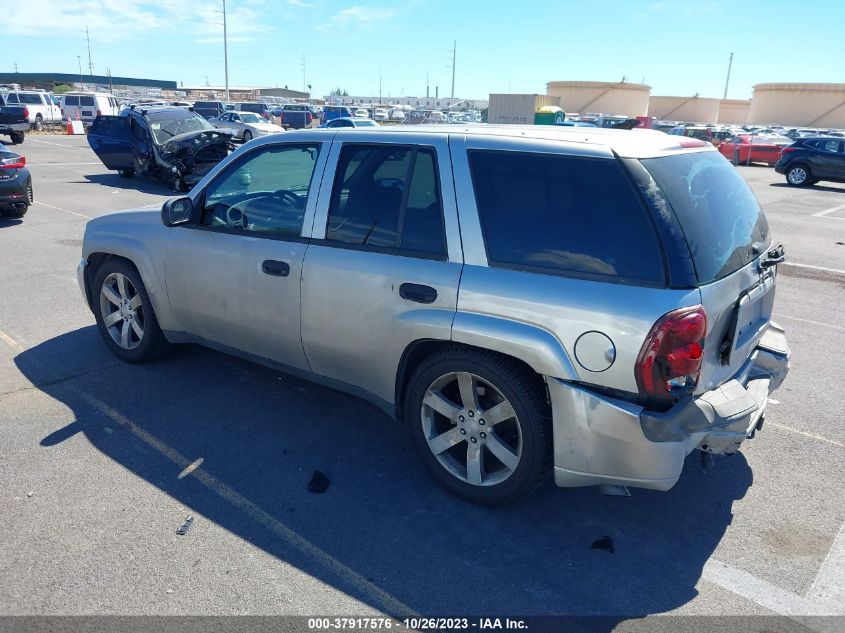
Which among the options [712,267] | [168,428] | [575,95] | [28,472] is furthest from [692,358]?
[575,95]

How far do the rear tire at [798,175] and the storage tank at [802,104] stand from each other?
204 ft

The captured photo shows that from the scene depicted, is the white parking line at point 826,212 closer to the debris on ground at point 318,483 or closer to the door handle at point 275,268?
the door handle at point 275,268

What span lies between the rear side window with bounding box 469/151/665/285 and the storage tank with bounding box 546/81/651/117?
82.6 metres

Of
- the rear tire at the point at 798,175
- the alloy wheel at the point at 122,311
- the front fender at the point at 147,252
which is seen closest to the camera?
the front fender at the point at 147,252

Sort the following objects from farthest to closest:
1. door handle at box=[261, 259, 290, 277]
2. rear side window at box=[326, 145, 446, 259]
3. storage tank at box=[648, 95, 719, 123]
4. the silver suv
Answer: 1. storage tank at box=[648, 95, 719, 123]
2. door handle at box=[261, 259, 290, 277]
3. rear side window at box=[326, 145, 446, 259]
4. the silver suv

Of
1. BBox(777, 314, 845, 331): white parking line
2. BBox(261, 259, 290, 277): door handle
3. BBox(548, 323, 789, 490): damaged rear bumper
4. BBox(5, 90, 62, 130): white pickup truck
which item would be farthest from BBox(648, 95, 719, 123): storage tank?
BBox(548, 323, 789, 490): damaged rear bumper

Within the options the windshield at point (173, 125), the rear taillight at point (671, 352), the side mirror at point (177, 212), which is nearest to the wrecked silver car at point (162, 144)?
the windshield at point (173, 125)

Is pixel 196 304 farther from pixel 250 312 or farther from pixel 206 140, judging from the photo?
pixel 206 140

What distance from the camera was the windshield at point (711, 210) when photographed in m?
2.94

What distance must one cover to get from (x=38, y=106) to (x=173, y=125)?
2675 cm

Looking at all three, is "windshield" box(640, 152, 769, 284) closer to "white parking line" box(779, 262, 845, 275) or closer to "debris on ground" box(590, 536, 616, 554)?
"debris on ground" box(590, 536, 616, 554)

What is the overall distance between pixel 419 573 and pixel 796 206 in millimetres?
17756

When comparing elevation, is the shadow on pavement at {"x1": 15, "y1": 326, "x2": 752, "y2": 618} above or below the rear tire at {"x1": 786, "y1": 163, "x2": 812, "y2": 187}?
below

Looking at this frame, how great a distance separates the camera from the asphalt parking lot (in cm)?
283
